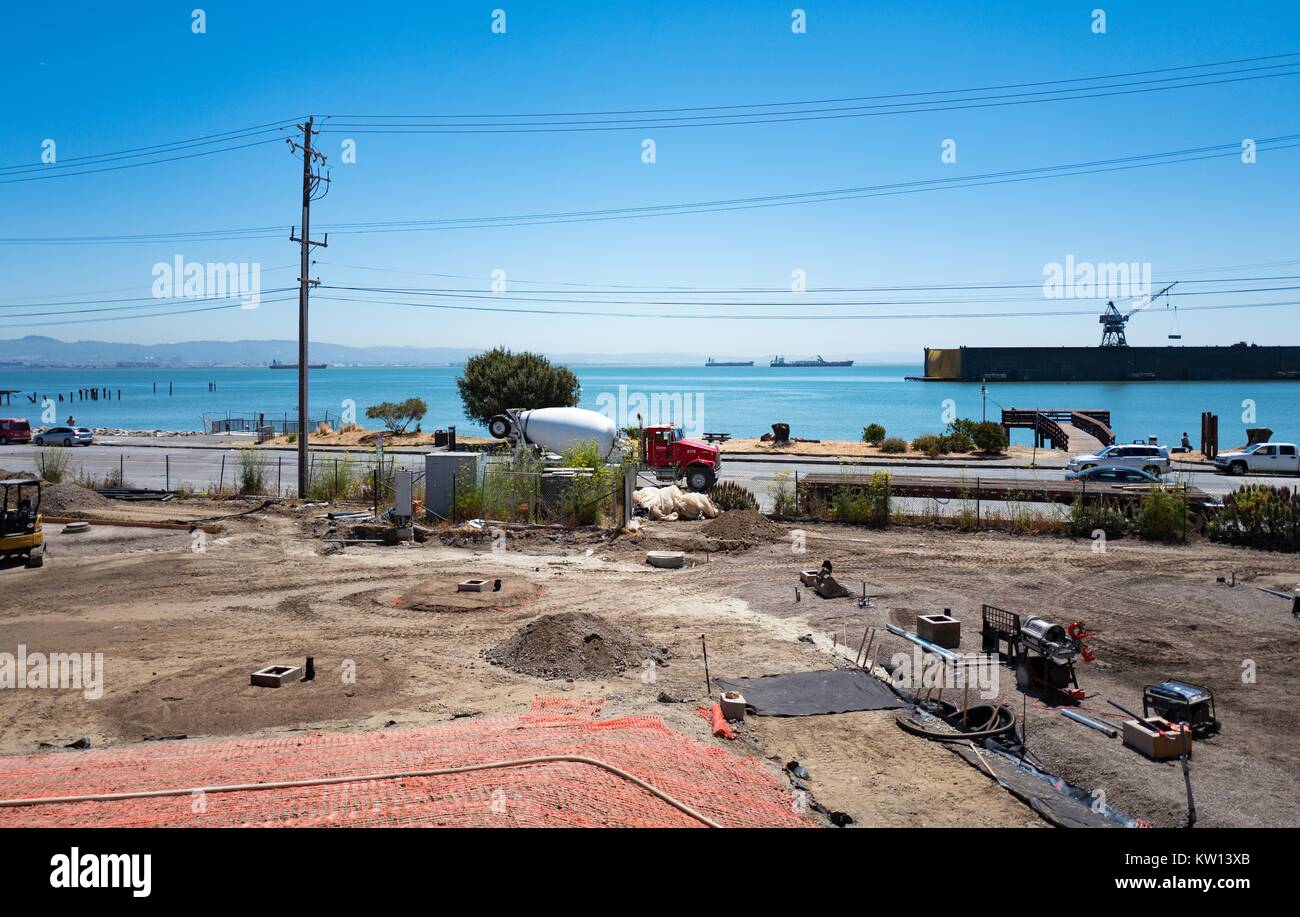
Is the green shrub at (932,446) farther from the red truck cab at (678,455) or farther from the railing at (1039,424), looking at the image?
the red truck cab at (678,455)

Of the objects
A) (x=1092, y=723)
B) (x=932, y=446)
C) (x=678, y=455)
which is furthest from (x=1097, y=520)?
(x=932, y=446)

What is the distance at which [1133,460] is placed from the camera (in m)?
40.1

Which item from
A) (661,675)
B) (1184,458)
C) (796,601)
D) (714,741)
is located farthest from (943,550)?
(1184,458)

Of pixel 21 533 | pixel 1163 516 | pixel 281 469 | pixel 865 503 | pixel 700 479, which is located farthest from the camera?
pixel 281 469

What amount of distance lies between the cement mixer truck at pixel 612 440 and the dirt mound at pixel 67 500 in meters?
15.5

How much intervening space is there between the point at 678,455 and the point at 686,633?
2053 cm

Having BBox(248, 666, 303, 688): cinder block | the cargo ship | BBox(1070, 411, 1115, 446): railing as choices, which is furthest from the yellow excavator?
the cargo ship

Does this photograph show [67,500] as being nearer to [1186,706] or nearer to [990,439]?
[1186,706]

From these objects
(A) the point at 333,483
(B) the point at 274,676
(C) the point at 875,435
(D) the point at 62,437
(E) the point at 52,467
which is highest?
(C) the point at 875,435

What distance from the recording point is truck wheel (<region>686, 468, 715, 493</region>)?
35.3 metres

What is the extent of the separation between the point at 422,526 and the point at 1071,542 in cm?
1931

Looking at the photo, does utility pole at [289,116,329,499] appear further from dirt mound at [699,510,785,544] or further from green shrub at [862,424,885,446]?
green shrub at [862,424,885,446]
